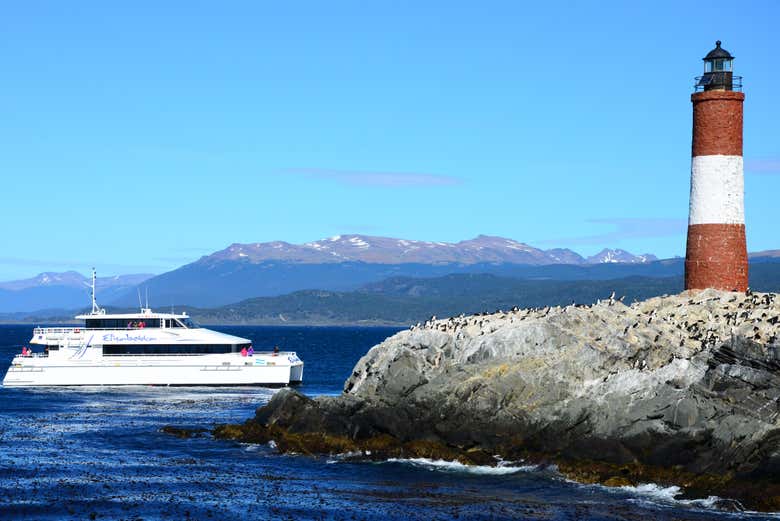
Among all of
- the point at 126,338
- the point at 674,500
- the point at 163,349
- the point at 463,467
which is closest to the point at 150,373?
the point at 163,349

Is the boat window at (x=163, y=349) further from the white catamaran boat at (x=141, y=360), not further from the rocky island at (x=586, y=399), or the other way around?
the rocky island at (x=586, y=399)

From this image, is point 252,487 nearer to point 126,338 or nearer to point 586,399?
point 586,399

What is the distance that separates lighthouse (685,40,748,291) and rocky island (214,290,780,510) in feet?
4.53

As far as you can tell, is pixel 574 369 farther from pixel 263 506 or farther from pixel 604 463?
pixel 263 506

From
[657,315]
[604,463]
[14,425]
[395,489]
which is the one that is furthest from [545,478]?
[14,425]

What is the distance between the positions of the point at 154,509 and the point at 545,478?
11.5 metres

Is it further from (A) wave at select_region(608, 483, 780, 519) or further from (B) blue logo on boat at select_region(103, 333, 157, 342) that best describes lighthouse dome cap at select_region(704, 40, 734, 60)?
(B) blue logo on boat at select_region(103, 333, 157, 342)

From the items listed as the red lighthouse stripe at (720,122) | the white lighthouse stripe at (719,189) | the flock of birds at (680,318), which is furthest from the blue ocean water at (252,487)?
the red lighthouse stripe at (720,122)

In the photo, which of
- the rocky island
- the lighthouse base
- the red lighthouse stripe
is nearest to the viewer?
the rocky island

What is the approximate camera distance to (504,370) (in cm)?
3688

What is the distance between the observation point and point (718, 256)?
42062mm

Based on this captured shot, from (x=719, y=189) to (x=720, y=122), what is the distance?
2.53 metres

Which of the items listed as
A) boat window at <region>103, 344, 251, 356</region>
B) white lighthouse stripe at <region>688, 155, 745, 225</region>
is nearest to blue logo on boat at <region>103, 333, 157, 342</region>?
boat window at <region>103, 344, 251, 356</region>

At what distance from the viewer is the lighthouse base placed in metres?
41.8
